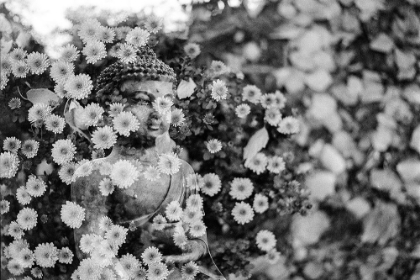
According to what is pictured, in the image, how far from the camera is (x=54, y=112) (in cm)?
106

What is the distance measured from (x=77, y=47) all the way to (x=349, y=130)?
59cm

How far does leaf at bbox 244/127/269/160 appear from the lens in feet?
3.41

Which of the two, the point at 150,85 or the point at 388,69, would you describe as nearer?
the point at 150,85

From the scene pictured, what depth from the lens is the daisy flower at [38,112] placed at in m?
1.07

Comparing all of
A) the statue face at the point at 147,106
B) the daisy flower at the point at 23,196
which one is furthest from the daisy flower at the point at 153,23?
the daisy flower at the point at 23,196

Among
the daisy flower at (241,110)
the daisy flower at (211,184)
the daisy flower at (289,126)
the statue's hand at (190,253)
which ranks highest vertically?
the daisy flower at (241,110)

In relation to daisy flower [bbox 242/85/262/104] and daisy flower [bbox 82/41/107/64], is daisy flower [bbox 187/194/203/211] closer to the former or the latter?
daisy flower [bbox 242/85/262/104]

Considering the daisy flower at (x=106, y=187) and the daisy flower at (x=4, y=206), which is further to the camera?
the daisy flower at (x=4, y=206)

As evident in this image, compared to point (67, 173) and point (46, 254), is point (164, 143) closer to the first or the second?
point (67, 173)

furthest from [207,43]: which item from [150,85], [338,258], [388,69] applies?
[338,258]

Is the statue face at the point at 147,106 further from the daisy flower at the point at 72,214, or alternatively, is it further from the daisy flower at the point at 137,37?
the daisy flower at the point at 72,214

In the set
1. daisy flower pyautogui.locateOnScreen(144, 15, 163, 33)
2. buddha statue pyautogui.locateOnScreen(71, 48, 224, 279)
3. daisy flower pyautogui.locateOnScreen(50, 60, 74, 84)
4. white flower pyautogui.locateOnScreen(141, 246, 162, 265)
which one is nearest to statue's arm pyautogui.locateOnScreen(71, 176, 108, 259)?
Answer: buddha statue pyautogui.locateOnScreen(71, 48, 224, 279)

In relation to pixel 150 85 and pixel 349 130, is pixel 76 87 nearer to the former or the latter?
pixel 150 85

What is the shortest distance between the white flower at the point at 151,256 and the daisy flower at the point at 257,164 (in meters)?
0.25
